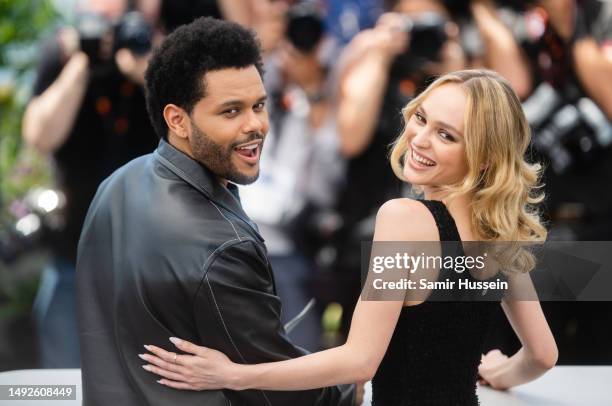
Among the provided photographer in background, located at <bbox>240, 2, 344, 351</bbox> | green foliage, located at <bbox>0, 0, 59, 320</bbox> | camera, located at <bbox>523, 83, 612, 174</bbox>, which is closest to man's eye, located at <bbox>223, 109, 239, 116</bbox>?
photographer in background, located at <bbox>240, 2, 344, 351</bbox>

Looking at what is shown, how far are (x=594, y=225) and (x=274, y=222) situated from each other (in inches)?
43.5

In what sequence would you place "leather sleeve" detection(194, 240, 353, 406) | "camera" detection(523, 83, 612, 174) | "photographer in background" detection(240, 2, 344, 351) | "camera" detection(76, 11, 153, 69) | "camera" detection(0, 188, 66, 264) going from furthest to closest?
"camera" detection(0, 188, 66, 264), "photographer in background" detection(240, 2, 344, 351), "camera" detection(523, 83, 612, 174), "camera" detection(76, 11, 153, 69), "leather sleeve" detection(194, 240, 353, 406)

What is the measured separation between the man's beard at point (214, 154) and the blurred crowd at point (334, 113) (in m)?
1.29

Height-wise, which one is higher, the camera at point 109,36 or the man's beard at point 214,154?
the camera at point 109,36

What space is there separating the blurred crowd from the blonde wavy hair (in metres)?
1.30

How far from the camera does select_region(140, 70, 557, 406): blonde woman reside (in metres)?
1.21

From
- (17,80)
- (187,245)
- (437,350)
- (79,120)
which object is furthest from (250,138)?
(17,80)

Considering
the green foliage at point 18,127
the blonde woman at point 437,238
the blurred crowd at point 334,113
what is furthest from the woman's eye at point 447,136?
the green foliage at point 18,127

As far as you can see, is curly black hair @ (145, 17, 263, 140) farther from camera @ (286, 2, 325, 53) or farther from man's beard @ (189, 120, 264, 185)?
camera @ (286, 2, 325, 53)

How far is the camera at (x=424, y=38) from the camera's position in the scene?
2520 mm

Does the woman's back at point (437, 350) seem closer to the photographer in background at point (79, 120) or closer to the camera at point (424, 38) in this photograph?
the camera at point (424, 38)

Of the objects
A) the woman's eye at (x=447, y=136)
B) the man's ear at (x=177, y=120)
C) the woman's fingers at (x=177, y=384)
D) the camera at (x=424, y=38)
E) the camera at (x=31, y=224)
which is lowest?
the woman's fingers at (x=177, y=384)

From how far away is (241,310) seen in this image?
122cm

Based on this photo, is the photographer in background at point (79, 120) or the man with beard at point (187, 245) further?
the photographer in background at point (79, 120)
